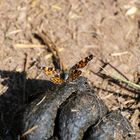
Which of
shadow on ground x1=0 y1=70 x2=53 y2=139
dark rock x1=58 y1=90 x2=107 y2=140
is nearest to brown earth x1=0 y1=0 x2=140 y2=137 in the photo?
shadow on ground x1=0 y1=70 x2=53 y2=139

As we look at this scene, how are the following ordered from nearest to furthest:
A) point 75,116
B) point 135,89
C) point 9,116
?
point 75,116 < point 9,116 < point 135,89

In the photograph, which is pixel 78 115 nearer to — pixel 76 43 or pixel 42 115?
pixel 42 115

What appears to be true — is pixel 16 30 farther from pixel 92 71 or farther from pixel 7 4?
pixel 92 71

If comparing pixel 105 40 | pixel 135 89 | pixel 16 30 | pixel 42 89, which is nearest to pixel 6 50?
pixel 16 30

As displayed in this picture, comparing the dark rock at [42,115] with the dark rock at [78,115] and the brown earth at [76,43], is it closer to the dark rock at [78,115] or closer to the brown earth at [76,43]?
the dark rock at [78,115]

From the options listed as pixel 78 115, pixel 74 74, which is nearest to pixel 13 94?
pixel 74 74

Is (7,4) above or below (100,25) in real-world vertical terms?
above

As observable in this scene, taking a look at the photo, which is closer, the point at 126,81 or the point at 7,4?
the point at 126,81

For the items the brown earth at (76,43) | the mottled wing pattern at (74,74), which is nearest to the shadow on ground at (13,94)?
the brown earth at (76,43)
